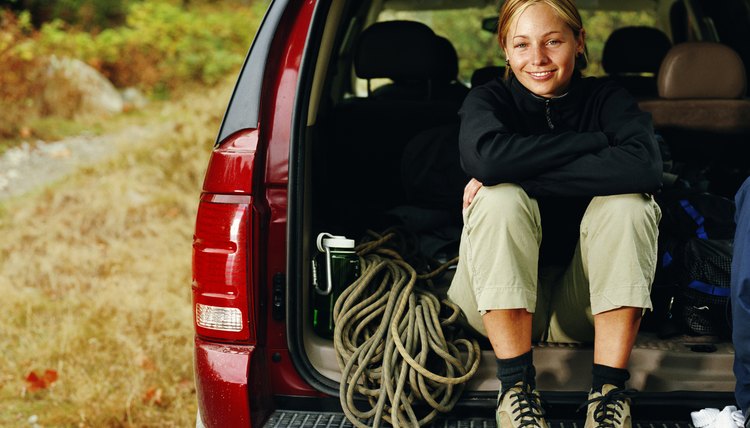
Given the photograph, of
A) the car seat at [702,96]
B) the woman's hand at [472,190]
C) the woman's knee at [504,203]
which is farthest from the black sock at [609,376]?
the car seat at [702,96]

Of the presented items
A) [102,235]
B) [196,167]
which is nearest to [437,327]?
[102,235]

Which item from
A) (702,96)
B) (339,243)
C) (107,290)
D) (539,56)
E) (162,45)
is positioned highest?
(162,45)

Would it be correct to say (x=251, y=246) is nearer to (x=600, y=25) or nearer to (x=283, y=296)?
(x=283, y=296)

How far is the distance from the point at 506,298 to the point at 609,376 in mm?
306

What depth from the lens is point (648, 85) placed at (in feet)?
12.7

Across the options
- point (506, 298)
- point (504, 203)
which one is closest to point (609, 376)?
point (506, 298)

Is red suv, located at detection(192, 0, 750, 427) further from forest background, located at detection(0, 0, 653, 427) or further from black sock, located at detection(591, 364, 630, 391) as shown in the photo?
forest background, located at detection(0, 0, 653, 427)

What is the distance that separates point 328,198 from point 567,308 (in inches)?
33.7

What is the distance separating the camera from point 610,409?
1.90 meters

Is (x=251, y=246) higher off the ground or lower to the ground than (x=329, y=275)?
higher

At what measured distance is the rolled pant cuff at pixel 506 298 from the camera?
6.36ft

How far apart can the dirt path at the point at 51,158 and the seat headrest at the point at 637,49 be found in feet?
15.9

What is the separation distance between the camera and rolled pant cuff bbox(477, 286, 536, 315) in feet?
6.36

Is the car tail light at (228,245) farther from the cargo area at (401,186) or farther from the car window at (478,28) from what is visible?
the car window at (478,28)
